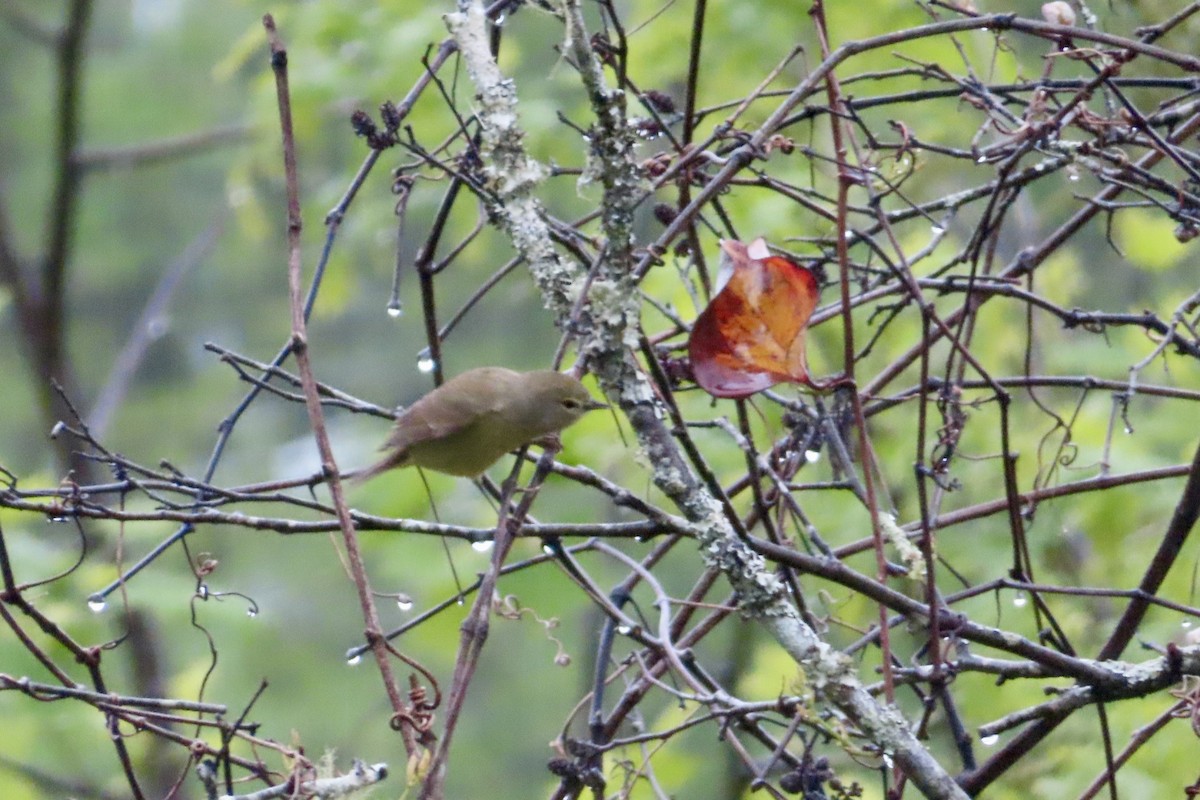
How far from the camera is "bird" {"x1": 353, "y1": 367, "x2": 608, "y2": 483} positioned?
188 cm

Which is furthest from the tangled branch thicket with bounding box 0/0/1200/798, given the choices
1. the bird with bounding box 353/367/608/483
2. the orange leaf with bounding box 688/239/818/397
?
the bird with bounding box 353/367/608/483

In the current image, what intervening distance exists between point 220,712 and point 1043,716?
90 cm

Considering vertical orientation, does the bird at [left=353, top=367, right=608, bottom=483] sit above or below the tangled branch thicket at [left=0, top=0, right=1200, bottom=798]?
above

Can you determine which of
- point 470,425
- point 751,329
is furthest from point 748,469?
point 470,425

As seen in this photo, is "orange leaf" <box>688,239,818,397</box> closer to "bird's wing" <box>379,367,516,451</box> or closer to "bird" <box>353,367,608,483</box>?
"bird" <box>353,367,608,483</box>

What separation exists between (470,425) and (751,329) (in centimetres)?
73

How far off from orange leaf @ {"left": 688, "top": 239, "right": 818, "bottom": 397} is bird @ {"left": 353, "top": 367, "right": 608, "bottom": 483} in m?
0.59

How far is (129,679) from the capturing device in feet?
17.2

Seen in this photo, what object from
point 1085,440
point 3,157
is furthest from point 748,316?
point 3,157

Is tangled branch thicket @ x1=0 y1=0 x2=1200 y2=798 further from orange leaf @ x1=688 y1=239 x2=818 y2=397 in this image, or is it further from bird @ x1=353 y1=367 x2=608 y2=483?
bird @ x1=353 y1=367 x2=608 y2=483

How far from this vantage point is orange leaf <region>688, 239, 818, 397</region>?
127cm

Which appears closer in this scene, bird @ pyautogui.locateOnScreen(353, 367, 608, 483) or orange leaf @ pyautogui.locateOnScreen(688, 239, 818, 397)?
orange leaf @ pyautogui.locateOnScreen(688, 239, 818, 397)

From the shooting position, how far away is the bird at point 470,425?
1883 mm

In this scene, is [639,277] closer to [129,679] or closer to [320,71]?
[320,71]
